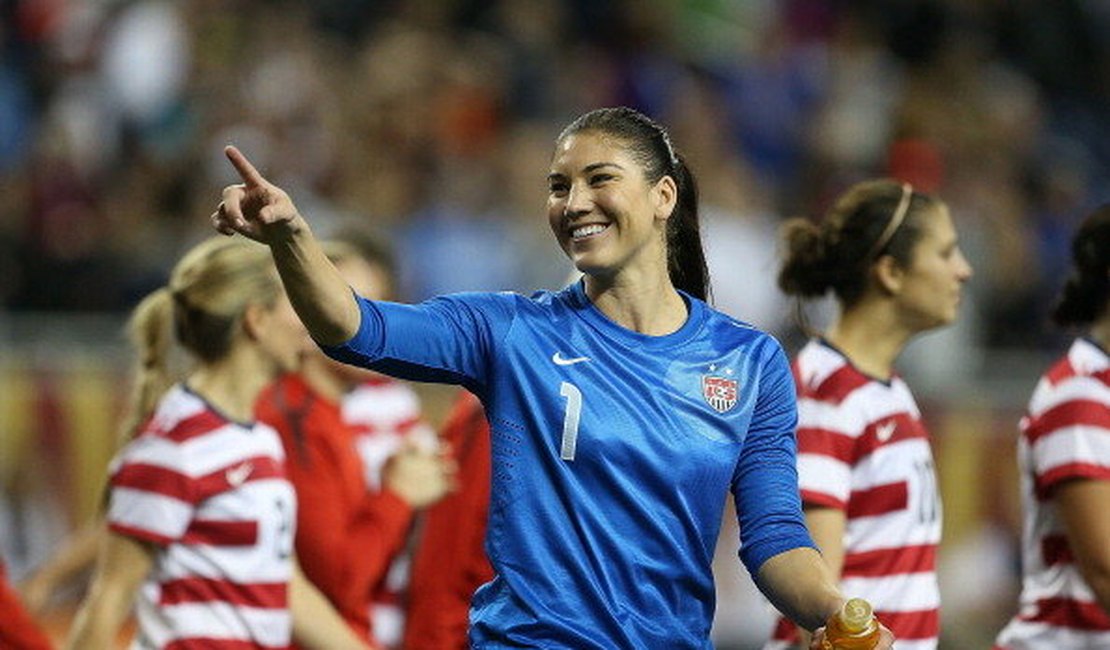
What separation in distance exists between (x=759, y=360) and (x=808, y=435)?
3.90 ft

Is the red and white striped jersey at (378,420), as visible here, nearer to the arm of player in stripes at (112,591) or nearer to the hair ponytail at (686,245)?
the arm of player in stripes at (112,591)

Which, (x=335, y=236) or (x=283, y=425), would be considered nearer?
(x=283, y=425)

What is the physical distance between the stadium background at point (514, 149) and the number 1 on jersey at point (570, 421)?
537 centimetres

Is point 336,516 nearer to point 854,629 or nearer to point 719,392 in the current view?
point 719,392

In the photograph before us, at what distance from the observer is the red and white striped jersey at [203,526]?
5.76 meters

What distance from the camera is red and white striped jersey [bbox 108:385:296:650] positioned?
18.9 ft

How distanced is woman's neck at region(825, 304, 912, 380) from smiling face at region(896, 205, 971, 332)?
0.05 meters

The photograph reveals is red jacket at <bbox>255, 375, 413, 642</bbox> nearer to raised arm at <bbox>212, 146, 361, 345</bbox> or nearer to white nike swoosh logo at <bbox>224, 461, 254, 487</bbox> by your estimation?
white nike swoosh logo at <bbox>224, 461, 254, 487</bbox>

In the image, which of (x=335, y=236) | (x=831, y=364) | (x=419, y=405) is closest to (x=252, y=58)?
(x=419, y=405)

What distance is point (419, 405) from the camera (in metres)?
9.80

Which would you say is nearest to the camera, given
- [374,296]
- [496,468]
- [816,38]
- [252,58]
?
[496,468]

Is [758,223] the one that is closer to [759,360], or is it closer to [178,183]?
[178,183]

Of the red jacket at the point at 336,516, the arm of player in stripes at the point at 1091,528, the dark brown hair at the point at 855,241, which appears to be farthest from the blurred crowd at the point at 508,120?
the arm of player in stripes at the point at 1091,528

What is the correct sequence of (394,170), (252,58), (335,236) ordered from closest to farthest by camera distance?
(335,236)
(394,170)
(252,58)
